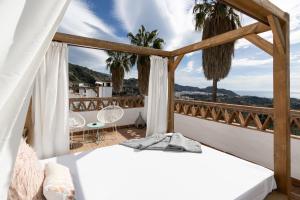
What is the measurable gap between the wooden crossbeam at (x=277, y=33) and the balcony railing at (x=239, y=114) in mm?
1264

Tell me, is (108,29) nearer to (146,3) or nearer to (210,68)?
(146,3)

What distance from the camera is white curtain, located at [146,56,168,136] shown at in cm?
356

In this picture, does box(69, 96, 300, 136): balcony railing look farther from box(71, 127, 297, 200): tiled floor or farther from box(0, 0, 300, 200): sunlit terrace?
box(71, 127, 297, 200): tiled floor

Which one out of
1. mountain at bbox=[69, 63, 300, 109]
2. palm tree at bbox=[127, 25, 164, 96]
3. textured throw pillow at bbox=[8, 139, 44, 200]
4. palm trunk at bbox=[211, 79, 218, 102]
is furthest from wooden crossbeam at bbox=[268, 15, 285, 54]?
palm tree at bbox=[127, 25, 164, 96]

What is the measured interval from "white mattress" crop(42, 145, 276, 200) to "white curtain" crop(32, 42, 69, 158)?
1.65 feet

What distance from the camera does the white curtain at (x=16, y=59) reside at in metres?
0.45

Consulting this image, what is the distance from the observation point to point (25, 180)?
42.2 inches

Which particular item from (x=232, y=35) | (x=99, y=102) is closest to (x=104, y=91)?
(x=99, y=102)

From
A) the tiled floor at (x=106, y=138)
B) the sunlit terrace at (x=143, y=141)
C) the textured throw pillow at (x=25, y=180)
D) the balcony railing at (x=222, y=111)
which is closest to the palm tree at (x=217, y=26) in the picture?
the balcony railing at (x=222, y=111)

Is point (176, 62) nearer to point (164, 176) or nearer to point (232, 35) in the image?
point (232, 35)

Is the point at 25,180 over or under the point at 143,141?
over

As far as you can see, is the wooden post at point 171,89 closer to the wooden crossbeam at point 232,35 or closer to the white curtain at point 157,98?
the white curtain at point 157,98

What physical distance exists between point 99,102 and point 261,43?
452 centimetres

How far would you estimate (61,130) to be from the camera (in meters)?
2.44
